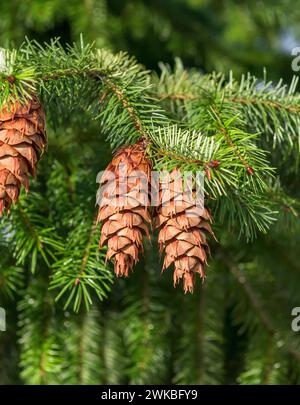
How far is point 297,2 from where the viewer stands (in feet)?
6.37

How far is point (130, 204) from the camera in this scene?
2.51ft

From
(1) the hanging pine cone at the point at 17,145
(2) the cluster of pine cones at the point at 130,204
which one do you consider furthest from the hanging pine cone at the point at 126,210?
(1) the hanging pine cone at the point at 17,145

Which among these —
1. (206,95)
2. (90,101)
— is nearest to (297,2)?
(206,95)

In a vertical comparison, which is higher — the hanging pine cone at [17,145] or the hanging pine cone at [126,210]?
the hanging pine cone at [17,145]

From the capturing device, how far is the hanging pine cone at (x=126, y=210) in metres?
0.77

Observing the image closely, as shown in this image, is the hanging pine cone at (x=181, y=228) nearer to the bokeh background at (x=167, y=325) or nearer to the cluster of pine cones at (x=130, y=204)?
the cluster of pine cones at (x=130, y=204)

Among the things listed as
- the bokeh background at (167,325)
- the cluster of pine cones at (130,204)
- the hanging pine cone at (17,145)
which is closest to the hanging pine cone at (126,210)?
the cluster of pine cones at (130,204)

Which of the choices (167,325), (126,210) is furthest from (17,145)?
(167,325)

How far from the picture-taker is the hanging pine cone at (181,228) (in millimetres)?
756

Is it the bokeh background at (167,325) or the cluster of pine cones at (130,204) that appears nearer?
the cluster of pine cones at (130,204)

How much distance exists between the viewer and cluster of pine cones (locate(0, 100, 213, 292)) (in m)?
0.76

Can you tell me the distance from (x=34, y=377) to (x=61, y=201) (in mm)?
348

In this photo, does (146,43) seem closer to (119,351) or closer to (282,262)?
(282,262)

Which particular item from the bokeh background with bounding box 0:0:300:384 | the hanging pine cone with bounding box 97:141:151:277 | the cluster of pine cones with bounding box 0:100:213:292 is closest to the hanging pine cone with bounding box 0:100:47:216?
the cluster of pine cones with bounding box 0:100:213:292
